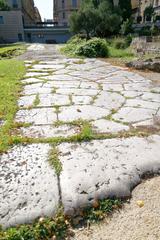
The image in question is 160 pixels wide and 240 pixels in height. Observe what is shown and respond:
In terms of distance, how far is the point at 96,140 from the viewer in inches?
107

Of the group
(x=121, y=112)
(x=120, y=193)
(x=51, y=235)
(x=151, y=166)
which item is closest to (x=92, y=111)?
(x=121, y=112)

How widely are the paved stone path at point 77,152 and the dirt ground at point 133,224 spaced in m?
0.16

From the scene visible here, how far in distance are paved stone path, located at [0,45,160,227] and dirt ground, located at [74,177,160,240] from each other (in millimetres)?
162

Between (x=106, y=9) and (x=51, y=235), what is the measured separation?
87.2 feet

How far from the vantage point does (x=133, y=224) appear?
1.70m

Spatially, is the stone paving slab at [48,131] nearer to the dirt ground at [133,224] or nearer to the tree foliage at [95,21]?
the dirt ground at [133,224]

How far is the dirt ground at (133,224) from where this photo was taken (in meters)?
1.61

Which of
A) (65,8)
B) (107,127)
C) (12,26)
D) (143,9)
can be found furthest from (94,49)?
(65,8)

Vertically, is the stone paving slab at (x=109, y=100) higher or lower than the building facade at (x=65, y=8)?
lower

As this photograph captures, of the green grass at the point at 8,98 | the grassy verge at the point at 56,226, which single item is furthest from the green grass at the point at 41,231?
the green grass at the point at 8,98

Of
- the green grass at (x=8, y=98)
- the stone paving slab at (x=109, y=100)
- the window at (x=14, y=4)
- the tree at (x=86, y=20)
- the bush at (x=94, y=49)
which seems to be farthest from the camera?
the window at (x=14, y=4)

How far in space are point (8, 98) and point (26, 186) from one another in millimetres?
2514

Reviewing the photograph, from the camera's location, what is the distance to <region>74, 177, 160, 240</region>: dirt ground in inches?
63.5

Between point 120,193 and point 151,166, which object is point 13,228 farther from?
point 151,166
